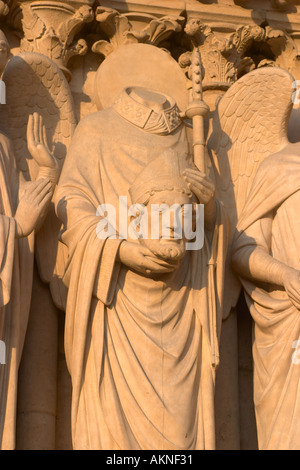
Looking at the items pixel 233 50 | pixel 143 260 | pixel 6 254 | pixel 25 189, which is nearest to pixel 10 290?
pixel 6 254

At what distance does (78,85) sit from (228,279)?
1.68 metres

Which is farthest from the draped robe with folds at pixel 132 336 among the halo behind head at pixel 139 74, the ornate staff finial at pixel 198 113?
the halo behind head at pixel 139 74

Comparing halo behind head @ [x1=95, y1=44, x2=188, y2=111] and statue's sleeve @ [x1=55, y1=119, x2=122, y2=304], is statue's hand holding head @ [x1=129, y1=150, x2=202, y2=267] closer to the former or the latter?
statue's sleeve @ [x1=55, y1=119, x2=122, y2=304]

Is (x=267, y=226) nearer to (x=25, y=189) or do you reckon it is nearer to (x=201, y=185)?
(x=201, y=185)

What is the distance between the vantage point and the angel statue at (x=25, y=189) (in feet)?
28.3

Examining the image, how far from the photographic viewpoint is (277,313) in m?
9.01

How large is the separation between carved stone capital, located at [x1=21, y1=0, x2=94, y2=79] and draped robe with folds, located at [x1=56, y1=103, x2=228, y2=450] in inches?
38.8

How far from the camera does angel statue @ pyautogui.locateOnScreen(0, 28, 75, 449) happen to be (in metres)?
8.63

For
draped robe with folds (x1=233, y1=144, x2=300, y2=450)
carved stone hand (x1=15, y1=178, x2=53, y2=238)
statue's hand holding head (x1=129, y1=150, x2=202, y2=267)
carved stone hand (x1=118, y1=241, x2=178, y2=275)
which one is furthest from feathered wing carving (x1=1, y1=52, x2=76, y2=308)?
draped robe with folds (x1=233, y1=144, x2=300, y2=450)

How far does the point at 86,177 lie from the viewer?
9.11 metres

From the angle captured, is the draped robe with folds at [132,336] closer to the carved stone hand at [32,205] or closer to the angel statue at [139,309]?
the angel statue at [139,309]

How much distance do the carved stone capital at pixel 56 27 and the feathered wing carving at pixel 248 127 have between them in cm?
100

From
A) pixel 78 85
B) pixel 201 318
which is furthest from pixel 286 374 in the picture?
pixel 78 85
